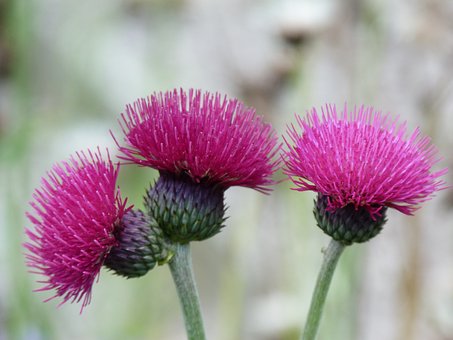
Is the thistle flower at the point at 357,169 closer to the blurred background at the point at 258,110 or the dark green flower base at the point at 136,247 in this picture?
the dark green flower base at the point at 136,247

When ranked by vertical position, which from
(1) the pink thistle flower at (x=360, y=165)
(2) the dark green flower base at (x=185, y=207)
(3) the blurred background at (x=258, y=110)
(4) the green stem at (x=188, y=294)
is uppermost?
(3) the blurred background at (x=258, y=110)

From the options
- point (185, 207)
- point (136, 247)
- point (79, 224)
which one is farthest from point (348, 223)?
point (79, 224)

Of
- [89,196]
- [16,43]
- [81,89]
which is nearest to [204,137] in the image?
[89,196]

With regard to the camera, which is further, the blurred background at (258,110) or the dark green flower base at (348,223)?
the blurred background at (258,110)

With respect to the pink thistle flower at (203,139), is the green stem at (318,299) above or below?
below

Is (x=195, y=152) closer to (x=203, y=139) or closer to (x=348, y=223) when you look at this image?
(x=203, y=139)

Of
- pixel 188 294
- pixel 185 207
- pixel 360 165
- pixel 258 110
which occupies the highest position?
pixel 258 110

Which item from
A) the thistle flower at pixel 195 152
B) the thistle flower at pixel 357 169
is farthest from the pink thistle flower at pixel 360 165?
the thistle flower at pixel 195 152
